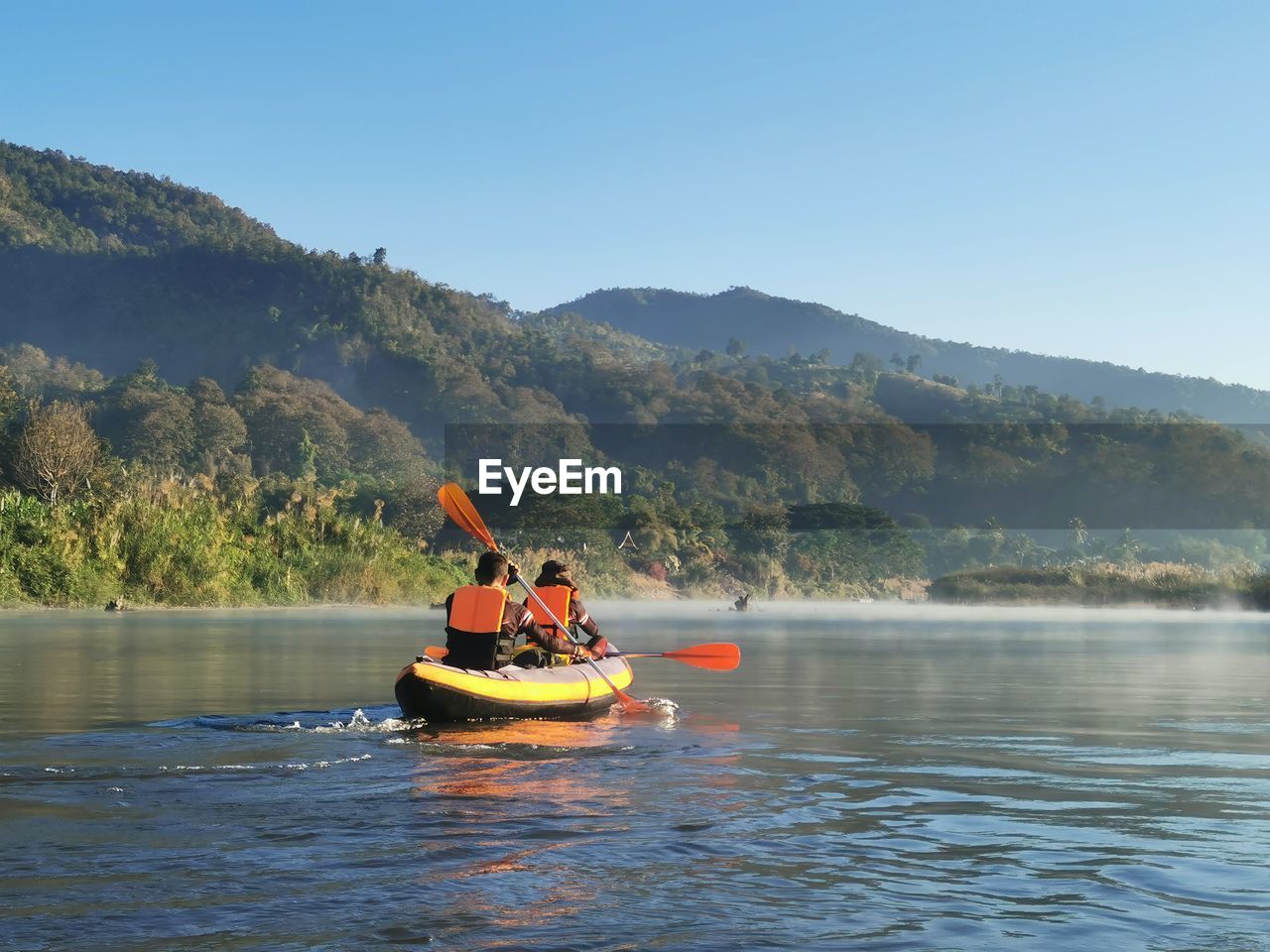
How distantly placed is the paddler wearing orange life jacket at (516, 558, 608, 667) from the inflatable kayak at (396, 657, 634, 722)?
38 centimetres

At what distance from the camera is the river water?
16.8 ft

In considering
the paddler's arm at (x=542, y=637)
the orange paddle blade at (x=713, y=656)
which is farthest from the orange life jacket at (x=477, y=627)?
the orange paddle blade at (x=713, y=656)

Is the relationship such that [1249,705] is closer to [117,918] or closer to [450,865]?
[450,865]

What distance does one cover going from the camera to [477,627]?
1095cm

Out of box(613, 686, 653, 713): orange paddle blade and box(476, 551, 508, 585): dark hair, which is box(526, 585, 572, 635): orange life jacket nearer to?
box(613, 686, 653, 713): orange paddle blade

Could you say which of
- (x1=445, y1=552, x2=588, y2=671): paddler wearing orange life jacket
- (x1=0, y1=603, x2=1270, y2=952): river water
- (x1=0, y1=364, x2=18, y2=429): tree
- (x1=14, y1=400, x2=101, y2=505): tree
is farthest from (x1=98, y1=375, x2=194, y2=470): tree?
(x1=445, y1=552, x2=588, y2=671): paddler wearing orange life jacket

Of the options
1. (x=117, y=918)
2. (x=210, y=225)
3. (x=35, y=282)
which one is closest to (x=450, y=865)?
(x=117, y=918)

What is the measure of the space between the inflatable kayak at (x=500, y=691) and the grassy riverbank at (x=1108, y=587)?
33671 mm

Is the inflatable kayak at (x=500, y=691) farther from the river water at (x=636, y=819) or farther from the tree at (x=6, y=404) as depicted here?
the tree at (x=6, y=404)

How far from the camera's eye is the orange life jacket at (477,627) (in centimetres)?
1095

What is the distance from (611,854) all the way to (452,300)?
117851 millimetres

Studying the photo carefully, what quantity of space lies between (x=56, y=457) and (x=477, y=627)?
79.7 feet

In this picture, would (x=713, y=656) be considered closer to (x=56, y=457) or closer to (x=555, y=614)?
(x=555, y=614)

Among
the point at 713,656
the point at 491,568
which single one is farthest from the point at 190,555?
the point at 491,568
